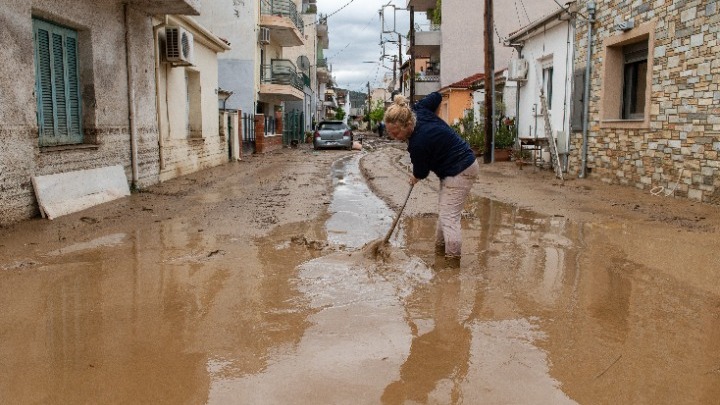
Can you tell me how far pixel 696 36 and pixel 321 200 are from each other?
19.9 ft

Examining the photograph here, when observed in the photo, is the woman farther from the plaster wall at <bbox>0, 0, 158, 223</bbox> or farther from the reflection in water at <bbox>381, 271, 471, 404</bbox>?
the plaster wall at <bbox>0, 0, 158, 223</bbox>

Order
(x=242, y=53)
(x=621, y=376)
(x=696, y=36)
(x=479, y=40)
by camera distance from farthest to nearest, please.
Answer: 1. (x=479, y=40)
2. (x=242, y=53)
3. (x=696, y=36)
4. (x=621, y=376)

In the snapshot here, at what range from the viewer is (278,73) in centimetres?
2825

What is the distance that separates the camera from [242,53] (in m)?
25.8

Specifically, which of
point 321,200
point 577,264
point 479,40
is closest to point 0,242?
point 321,200

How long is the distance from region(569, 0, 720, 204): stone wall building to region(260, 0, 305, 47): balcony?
17486mm

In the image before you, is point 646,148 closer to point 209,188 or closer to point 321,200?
point 321,200

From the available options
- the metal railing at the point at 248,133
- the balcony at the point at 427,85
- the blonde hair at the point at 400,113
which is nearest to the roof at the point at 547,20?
the blonde hair at the point at 400,113

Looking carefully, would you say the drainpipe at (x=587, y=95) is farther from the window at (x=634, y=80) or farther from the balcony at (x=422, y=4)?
the balcony at (x=422, y=4)

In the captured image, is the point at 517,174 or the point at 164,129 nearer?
the point at 164,129

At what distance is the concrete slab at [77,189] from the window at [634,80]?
29.7 feet

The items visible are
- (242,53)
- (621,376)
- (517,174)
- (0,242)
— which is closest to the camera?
(621,376)

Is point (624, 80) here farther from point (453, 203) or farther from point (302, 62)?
point (302, 62)

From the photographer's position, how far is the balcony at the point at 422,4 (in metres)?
33.6
